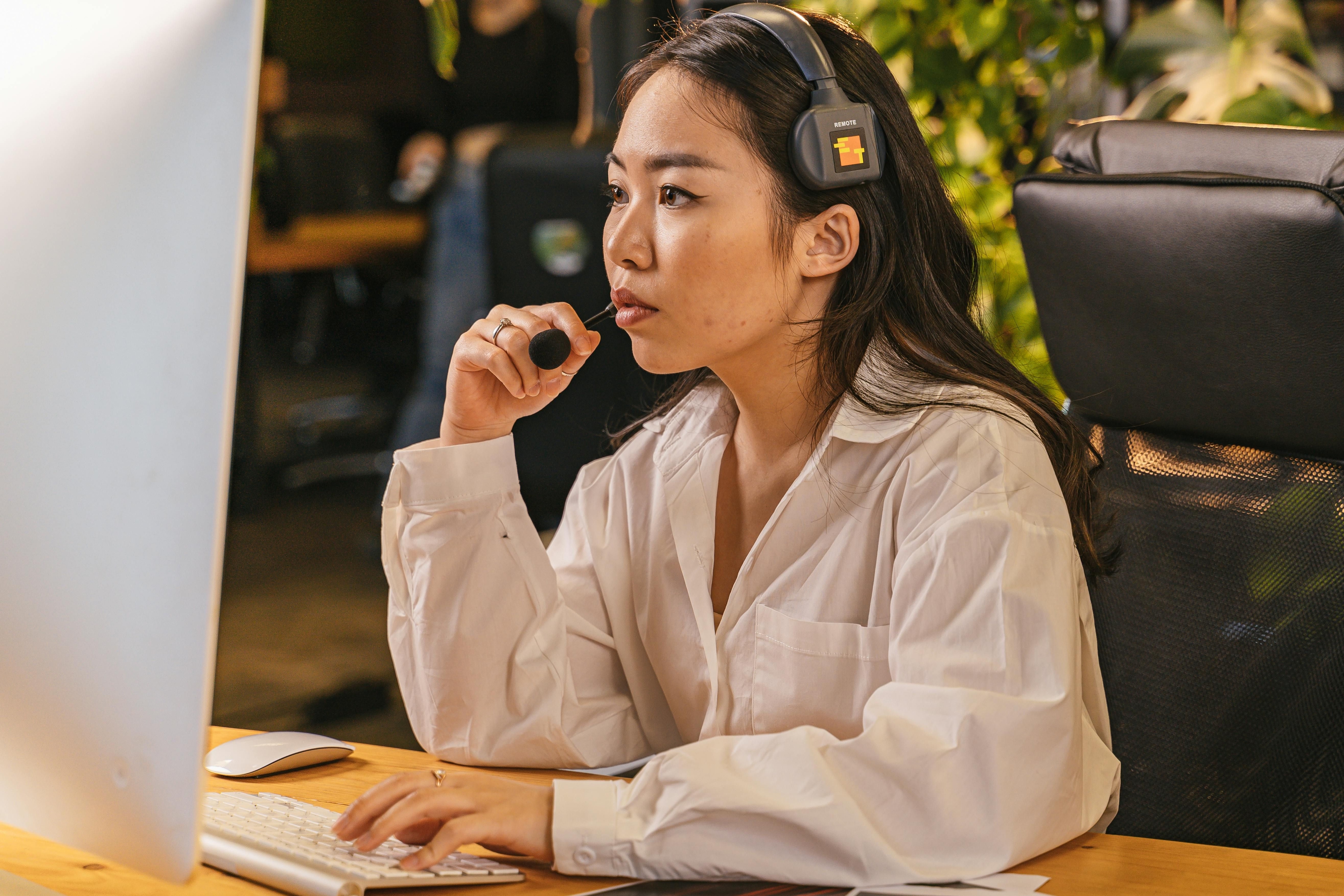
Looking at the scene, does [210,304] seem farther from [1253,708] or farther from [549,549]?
[1253,708]

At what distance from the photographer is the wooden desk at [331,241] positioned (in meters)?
3.95

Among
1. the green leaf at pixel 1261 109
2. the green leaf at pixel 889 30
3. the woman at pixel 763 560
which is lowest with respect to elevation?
the woman at pixel 763 560

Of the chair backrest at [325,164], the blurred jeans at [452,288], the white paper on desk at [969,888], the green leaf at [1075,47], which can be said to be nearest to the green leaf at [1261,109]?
the green leaf at [1075,47]

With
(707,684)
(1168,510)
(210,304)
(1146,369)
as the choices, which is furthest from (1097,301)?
(210,304)

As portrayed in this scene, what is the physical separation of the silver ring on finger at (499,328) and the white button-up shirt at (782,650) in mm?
92

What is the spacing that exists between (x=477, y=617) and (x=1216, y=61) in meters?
A: 1.34

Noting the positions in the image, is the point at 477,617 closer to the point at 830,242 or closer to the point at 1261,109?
the point at 830,242

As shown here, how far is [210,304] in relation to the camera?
0.52 m

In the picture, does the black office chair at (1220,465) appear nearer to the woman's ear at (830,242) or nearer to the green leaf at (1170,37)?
the woman's ear at (830,242)

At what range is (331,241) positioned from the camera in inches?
162

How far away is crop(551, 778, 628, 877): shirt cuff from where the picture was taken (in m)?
0.77

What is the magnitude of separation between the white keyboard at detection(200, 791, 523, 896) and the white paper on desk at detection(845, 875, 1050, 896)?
0.22m

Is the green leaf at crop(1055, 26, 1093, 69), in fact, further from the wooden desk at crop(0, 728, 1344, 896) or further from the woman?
the wooden desk at crop(0, 728, 1344, 896)

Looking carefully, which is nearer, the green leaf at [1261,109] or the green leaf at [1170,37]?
the green leaf at [1261,109]
